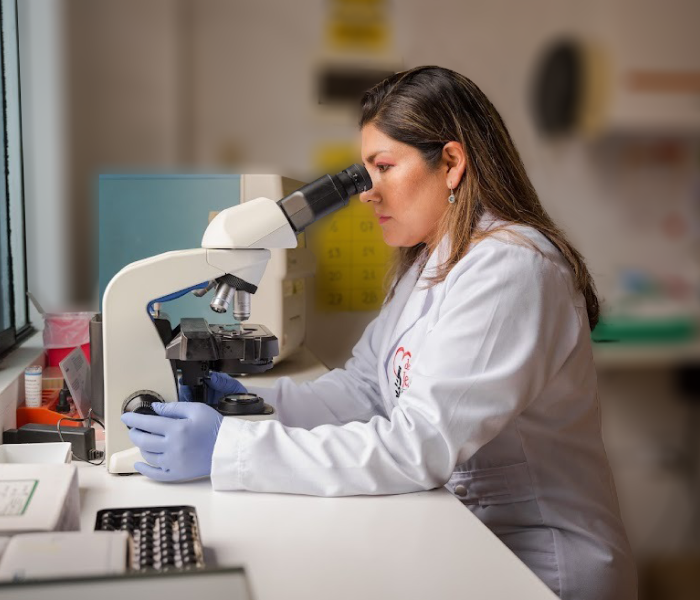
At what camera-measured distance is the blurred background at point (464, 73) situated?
384mm

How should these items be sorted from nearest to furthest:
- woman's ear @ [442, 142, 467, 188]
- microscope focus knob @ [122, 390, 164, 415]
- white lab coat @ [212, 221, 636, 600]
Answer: white lab coat @ [212, 221, 636, 600] < microscope focus knob @ [122, 390, 164, 415] < woman's ear @ [442, 142, 467, 188]

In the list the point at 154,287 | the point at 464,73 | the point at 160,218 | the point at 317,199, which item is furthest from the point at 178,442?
the point at 160,218

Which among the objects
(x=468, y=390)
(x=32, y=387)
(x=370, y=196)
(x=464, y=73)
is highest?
(x=464, y=73)

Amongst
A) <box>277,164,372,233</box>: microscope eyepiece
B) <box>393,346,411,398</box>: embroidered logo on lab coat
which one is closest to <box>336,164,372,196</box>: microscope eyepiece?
<box>277,164,372,233</box>: microscope eyepiece

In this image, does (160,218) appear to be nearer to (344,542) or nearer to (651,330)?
(344,542)

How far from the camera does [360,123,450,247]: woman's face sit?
4.07ft

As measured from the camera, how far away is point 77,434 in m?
1.16

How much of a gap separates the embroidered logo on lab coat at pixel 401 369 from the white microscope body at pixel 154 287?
0.29 metres

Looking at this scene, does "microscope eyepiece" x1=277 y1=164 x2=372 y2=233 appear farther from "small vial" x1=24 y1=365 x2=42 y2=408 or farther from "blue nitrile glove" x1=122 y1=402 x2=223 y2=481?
"small vial" x1=24 y1=365 x2=42 y2=408

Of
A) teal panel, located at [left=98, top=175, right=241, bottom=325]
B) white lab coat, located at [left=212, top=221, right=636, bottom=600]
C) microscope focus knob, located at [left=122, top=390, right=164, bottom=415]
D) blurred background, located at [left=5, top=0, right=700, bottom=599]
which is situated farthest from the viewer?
teal panel, located at [left=98, top=175, right=241, bottom=325]

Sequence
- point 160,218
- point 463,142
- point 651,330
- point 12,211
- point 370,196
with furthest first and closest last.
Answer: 1. point 12,211
2. point 160,218
3. point 370,196
4. point 463,142
5. point 651,330

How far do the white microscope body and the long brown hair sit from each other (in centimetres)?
25

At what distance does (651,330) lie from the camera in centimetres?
45

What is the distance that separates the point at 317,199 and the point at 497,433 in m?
0.40
